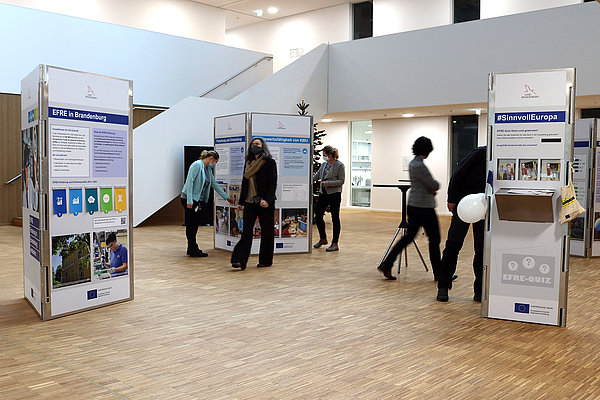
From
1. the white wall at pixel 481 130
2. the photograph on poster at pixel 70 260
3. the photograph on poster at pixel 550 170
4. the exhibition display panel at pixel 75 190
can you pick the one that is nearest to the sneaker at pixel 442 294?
the photograph on poster at pixel 550 170

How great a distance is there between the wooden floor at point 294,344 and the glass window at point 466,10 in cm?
1100

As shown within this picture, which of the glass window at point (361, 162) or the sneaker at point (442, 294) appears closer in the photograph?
the sneaker at point (442, 294)

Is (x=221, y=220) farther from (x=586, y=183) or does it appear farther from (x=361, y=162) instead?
(x=361, y=162)

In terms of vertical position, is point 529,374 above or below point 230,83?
below

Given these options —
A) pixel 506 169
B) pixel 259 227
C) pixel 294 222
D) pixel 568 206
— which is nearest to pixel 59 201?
pixel 506 169

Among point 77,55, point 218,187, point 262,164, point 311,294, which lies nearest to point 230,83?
point 77,55

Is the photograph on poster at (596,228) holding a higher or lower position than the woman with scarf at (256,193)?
lower

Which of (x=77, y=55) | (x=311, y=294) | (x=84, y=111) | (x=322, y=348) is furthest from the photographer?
(x=77, y=55)

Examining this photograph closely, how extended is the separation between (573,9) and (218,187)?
828 centimetres

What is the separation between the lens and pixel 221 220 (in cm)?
916

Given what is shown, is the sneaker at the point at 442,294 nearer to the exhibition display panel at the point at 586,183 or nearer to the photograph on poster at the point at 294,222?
the photograph on poster at the point at 294,222

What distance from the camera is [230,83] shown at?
15.5 metres

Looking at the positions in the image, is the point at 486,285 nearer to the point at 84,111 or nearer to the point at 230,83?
the point at 84,111

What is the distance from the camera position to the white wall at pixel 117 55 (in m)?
11.9
